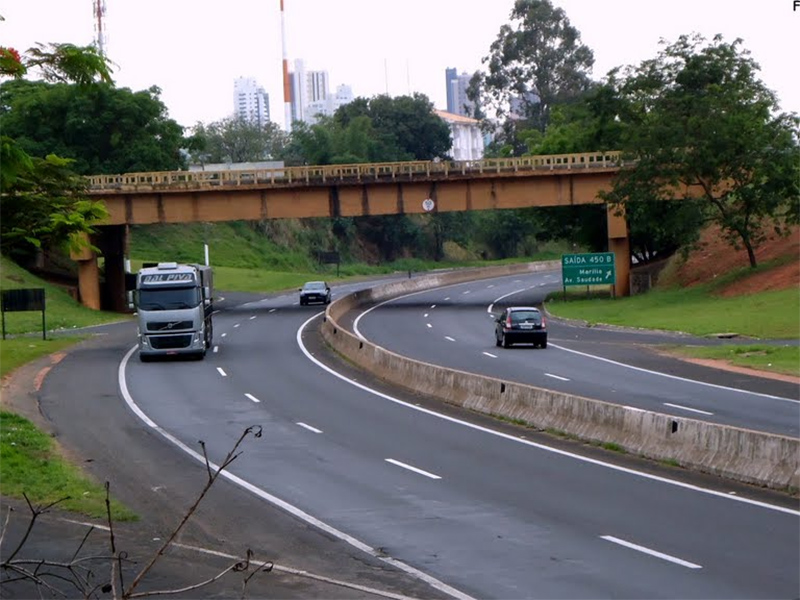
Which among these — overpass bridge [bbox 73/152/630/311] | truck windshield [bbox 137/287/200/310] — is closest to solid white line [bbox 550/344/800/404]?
truck windshield [bbox 137/287/200/310]

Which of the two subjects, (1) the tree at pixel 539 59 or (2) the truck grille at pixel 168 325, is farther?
(1) the tree at pixel 539 59

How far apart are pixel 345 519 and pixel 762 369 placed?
2210cm

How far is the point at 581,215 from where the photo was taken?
79812mm

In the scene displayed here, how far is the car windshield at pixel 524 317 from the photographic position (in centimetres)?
4506

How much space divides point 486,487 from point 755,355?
75.3ft

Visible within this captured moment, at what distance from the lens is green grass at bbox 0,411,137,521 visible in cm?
1772

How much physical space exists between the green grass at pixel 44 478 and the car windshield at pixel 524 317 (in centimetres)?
2335

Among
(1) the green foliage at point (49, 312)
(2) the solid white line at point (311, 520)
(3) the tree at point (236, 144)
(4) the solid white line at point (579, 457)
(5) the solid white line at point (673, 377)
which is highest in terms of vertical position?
(3) the tree at point (236, 144)

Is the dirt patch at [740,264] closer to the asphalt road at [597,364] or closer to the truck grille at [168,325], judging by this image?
the asphalt road at [597,364]

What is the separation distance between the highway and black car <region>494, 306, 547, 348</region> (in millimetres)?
4676

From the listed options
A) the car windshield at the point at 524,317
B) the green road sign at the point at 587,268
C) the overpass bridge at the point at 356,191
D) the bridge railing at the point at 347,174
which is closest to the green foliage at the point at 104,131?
the bridge railing at the point at 347,174

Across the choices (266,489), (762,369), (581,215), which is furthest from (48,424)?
(581,215)

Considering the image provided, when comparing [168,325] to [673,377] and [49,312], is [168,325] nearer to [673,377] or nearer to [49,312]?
[673,377]

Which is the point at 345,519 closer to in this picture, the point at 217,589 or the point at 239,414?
the point at 217,589
